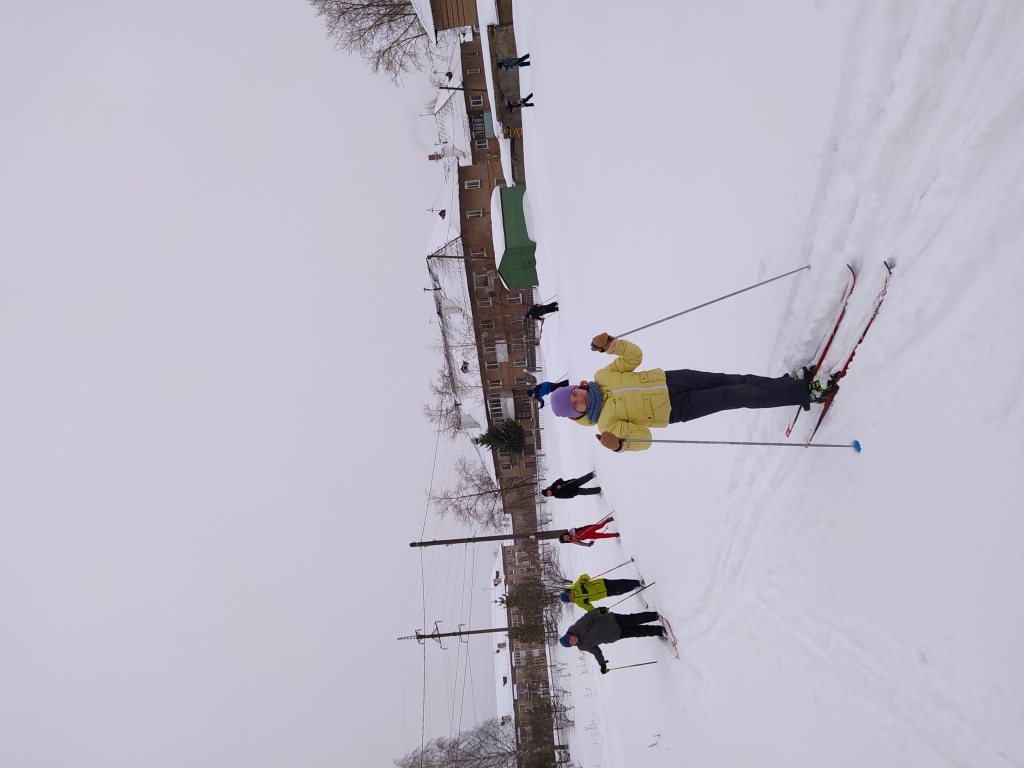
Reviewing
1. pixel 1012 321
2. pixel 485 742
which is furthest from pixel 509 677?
pixel 1012 321

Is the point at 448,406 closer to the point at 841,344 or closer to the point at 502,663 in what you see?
the point at 502,663

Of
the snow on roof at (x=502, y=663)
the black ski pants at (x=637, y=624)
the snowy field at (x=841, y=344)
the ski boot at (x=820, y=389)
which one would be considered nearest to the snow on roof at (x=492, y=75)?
the snowy field at (x=841, y=344)

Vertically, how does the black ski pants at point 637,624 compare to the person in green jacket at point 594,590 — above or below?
below

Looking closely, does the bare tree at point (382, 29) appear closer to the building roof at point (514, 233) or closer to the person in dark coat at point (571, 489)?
the building roof at point (514, 233)

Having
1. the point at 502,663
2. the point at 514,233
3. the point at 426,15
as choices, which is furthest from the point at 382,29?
the point at 502,663

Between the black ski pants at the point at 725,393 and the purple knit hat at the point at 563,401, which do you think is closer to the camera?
the black ski pants at the point at 725,393

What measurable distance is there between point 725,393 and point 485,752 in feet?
106

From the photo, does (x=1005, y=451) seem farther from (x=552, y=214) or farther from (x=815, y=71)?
(x=552, y=214)

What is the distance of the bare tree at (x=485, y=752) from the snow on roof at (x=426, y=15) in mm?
30769

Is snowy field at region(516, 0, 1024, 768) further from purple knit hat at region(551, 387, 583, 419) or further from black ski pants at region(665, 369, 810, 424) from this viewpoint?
purple knit hat at region(551, 387, 583, 419)

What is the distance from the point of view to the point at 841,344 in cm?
422

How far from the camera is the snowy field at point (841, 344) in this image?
318cm

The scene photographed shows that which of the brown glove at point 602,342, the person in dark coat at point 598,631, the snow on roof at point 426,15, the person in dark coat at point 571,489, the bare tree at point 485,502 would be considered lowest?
the person in dark coat at point 598,631

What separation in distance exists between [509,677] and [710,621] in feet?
98.6
